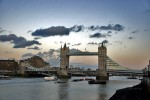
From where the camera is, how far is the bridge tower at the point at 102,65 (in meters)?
130

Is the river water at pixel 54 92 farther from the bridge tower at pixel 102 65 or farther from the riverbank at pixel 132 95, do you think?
the bridge tower at pixel 102 65

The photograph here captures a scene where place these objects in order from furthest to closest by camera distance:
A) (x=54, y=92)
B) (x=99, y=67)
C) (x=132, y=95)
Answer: (x=99, y=67), (x=54, y=92), (x=132, y=95)

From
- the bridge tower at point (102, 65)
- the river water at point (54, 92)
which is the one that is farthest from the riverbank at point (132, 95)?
the bridge tower at point (102, 65)

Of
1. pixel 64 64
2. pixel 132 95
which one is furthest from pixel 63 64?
pixel 132 95

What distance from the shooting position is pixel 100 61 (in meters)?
143

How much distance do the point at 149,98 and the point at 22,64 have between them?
13732 cm

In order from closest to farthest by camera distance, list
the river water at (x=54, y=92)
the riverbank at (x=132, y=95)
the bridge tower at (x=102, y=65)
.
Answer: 1. the riverbank at (x=132, y=95)
2. the river water at (x=54, y=92)
3. the bridge tower at (x=102, y=65)

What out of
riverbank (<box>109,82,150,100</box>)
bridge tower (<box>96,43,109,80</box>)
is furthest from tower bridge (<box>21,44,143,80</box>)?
riverbank (<box>109,82,150,100</box>)

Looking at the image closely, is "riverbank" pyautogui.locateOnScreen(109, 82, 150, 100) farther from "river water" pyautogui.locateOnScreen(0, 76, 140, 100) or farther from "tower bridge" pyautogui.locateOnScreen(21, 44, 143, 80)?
"tower bridge" pyautogui.locateOnScreen(21, 44, 143, 80)

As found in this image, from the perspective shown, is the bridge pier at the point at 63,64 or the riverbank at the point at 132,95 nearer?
the riverbank at the point at 132,95

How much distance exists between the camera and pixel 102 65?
140500 millimetres

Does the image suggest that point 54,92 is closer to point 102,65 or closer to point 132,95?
point 132,95

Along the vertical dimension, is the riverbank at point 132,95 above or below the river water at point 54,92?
above

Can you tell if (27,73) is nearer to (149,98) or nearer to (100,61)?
(100,61)
